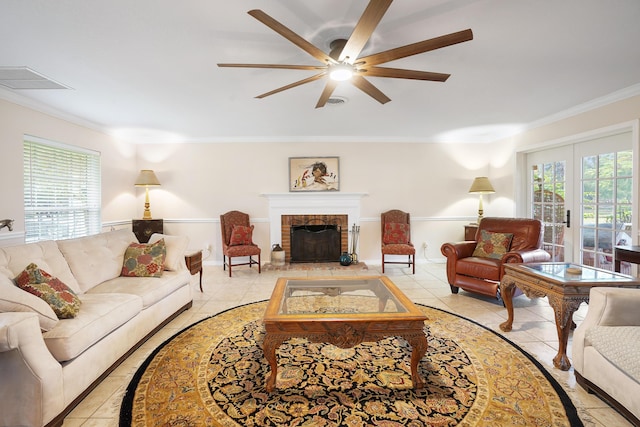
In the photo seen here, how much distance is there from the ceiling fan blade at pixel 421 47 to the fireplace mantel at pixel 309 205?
11.9 feet

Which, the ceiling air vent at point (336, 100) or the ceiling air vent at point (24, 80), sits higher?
the ceiling air vent at point (336, 100)

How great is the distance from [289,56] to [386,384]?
2.66m

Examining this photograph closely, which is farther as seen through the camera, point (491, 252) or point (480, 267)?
point (491, 252)

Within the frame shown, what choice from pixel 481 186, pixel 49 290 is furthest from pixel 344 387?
pixel 481 186

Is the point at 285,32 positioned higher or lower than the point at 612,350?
higher

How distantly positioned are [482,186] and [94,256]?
5678 mm

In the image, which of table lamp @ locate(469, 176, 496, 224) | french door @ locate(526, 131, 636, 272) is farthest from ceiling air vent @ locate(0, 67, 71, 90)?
french door @ locate(526, 131, 636, 272)

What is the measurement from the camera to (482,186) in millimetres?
5320

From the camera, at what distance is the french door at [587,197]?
3670 mm

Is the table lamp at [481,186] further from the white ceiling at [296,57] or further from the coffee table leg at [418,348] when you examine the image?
the coffee table leg at [418,348]

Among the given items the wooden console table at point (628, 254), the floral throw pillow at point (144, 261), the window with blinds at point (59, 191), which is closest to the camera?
the wooden console table at point (628, 254)

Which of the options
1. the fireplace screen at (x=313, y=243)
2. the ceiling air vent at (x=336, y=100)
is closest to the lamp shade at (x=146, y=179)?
the fireplace screen at (x=313, y=243)

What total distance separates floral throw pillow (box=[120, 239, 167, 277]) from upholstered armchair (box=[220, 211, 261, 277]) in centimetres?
169

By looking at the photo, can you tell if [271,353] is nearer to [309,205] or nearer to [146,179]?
[309,205]
